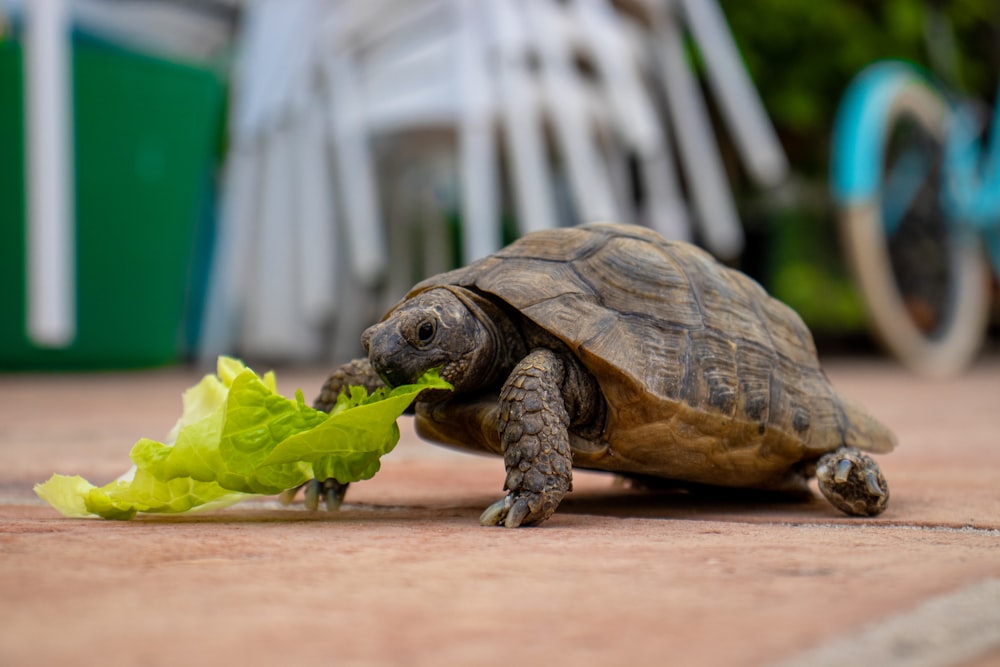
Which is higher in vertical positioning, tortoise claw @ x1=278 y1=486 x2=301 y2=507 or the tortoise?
the tortoise

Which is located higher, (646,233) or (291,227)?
(291,227)

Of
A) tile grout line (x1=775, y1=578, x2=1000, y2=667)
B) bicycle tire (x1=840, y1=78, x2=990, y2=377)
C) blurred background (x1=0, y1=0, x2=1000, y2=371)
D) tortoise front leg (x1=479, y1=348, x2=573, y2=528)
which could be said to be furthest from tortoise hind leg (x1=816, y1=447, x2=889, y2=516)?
bicycle tire (x1=840, y1=78, x2=990, y2=377)

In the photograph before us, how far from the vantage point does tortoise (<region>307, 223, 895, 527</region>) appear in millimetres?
1598

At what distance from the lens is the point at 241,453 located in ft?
4.89

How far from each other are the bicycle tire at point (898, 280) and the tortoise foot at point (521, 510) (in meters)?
4.05

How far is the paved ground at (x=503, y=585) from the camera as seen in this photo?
0.78 meters

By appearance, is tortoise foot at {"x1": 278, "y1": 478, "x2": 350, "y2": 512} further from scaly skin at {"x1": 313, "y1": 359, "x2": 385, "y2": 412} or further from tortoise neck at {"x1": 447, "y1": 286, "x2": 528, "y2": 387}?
tortoise neck at {"x1": 447, "y1": 286, "x2": 528, "y2": 387}

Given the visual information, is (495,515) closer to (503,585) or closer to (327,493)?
(327,493)

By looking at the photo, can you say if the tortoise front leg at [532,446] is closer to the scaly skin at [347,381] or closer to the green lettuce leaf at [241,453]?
the green lettuce leaf at [241,453]

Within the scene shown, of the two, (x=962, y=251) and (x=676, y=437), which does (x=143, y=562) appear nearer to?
(x=676, y=437)

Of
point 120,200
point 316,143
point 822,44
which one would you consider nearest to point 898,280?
point 822,44

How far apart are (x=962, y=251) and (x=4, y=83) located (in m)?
4.85

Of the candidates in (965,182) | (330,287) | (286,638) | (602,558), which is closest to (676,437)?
(602,558)

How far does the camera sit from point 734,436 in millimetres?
1724
